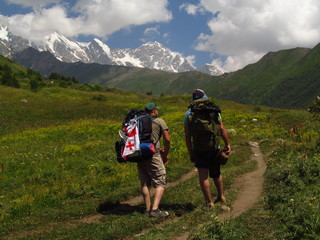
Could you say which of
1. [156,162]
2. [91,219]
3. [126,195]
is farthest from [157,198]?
[126,195]

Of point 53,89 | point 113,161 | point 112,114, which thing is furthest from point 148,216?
point 53,89

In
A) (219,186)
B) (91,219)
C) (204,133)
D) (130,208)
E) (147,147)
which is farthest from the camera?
(130,208)

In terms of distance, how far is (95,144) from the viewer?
1981 centimetres

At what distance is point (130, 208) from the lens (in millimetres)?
9547

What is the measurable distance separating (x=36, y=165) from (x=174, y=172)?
6509mm

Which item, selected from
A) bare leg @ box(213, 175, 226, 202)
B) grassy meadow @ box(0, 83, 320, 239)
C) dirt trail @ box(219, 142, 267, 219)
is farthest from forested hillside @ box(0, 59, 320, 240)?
bare leg @ box(213, 175, 226, 202)

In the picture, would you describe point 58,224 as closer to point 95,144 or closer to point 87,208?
point 87,208

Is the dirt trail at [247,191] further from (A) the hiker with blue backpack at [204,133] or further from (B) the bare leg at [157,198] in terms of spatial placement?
(B) the bare leg at [157,198]

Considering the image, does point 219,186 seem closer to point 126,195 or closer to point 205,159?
point 205,159

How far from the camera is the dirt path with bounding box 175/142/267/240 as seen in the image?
25.8 ft

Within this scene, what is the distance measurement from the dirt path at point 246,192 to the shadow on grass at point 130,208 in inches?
45.8

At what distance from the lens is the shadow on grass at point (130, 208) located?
8686 millimetres

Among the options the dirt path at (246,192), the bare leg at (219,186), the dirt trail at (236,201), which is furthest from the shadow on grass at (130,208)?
the dirt path at (246,192)

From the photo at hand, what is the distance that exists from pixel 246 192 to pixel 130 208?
3668 mm
